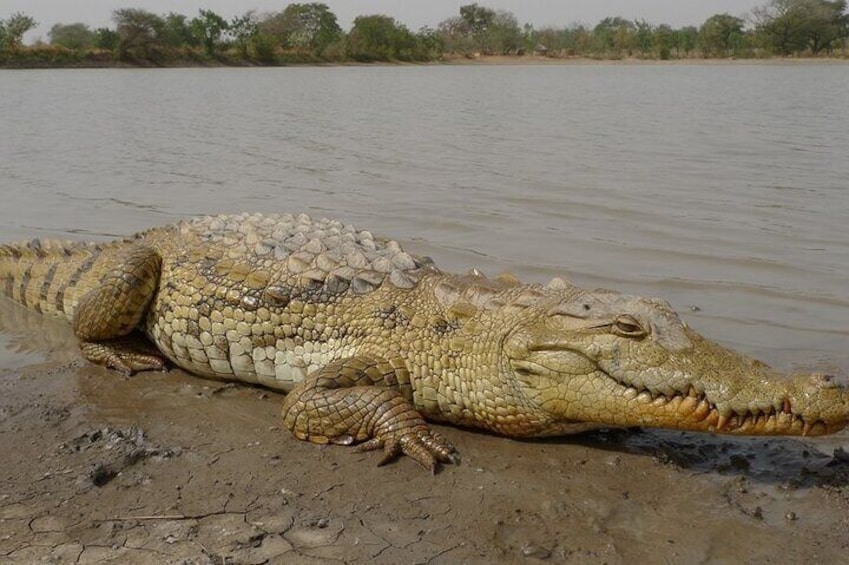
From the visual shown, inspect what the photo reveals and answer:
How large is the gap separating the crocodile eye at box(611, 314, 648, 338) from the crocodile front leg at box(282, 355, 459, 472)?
879mm

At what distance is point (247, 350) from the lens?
13.9 feet

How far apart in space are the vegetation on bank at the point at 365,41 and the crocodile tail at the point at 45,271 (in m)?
50.4

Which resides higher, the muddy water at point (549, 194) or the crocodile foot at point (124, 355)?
the muddy water at point (549, 194)

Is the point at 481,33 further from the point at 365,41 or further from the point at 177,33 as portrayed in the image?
the point at 177,33

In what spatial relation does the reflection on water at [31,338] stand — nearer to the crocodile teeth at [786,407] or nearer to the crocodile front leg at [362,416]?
the crocodile front leg at [362,416]

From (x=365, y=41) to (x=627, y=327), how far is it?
67027 millimetres

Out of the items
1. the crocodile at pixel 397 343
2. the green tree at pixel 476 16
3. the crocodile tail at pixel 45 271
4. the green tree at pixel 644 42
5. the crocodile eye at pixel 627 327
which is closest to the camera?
the crocodile at pixel 397 343

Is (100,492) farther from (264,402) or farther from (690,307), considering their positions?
(690,307)

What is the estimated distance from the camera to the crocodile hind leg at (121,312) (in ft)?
14.9

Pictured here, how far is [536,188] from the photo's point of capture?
978 cm

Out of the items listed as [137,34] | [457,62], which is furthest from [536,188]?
[457,62]

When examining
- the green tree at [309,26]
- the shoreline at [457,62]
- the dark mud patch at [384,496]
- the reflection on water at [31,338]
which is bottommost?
the reflection on water at [31,338]

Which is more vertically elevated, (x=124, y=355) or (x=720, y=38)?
(x=720, y=38)

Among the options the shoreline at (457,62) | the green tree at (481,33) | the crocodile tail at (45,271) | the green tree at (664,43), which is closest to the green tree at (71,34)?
the shoreline at (457,62)
